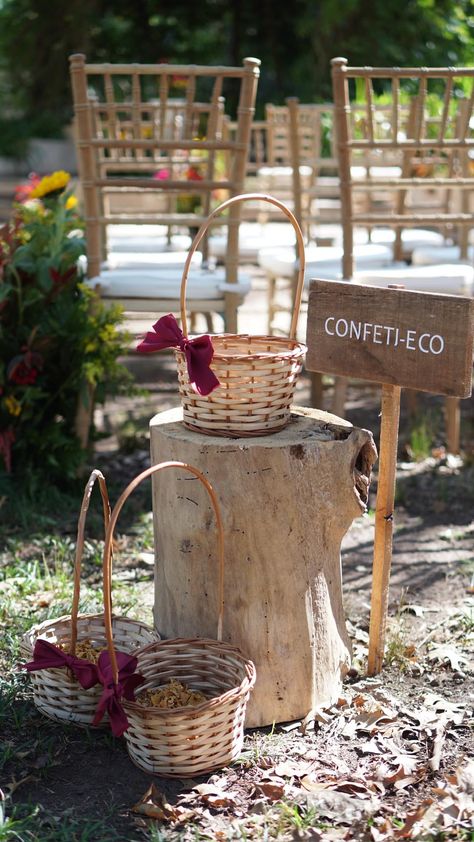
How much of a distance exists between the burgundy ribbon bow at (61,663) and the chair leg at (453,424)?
2.26 meters

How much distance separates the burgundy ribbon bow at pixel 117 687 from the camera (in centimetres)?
194

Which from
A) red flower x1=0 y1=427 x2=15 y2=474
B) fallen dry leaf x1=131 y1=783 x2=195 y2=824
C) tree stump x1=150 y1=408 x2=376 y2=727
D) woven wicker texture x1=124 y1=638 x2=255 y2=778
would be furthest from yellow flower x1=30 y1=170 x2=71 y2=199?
fallen dry leaf x1=131 y1=783 x2=195 y2=824

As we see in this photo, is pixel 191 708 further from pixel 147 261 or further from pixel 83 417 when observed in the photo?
pixel 147 261

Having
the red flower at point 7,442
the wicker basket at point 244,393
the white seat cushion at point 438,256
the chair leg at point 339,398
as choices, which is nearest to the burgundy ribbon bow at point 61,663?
the wicker basket at point 244,393

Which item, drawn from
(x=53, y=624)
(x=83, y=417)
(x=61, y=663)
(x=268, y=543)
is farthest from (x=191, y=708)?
(x=83, y=417)

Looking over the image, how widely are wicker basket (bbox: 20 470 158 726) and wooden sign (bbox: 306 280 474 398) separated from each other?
24.9 inches

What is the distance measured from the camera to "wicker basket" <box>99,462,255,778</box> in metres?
1.95

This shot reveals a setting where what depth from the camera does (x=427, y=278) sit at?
146 inches

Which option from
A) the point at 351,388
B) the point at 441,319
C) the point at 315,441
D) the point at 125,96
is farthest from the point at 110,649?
the point at 125,96

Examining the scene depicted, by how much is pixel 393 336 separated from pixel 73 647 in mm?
974

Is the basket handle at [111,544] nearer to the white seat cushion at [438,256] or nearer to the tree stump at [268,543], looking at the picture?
the tree stump at [268,543]

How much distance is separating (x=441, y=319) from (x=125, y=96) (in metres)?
13.9

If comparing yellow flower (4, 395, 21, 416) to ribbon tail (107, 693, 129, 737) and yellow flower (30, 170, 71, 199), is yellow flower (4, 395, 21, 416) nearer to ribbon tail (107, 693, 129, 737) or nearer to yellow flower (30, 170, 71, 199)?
yellow flower (30, 170, 71, 199)

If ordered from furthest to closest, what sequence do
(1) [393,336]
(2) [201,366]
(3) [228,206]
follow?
1. (3) [228,206]
2. (1) [393,336]
3. (2) [201,366]
